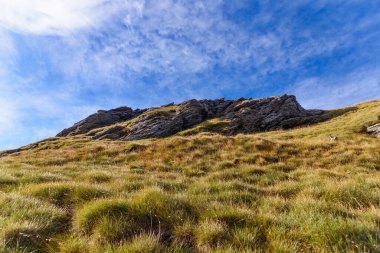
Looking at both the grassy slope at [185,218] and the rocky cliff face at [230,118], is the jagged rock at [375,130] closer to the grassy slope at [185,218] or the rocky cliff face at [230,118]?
the grassy slope at [185,218]

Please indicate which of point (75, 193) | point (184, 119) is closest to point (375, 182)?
point (75, 193)

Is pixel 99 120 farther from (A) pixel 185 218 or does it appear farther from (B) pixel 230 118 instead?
(A) pixel 185 218

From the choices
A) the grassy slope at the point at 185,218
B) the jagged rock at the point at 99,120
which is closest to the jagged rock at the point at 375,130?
the grassy slope at the point at 185,218

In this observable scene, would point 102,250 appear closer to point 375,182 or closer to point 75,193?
point 75,193

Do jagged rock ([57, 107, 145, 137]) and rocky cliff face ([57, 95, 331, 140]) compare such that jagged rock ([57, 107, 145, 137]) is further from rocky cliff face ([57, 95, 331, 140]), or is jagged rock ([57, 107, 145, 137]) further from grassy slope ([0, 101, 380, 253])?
grassy slope ([0, 101, 380, 253])

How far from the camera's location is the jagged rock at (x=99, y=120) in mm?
110887

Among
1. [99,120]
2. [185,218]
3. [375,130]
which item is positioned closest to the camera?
[185,218]

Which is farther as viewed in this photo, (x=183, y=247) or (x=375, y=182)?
(x=375, y=182)

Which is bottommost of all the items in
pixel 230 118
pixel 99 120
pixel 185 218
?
pixel 185 218

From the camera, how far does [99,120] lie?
381ft

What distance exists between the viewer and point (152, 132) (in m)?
77.8

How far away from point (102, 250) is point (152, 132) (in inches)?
2907

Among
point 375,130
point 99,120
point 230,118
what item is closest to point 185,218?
point 375,130

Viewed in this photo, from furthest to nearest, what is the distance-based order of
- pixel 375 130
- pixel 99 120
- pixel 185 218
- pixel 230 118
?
1. pixel 99 120
2. pixel 230 118
3. pixel 375 130
4. pixel 185 218
